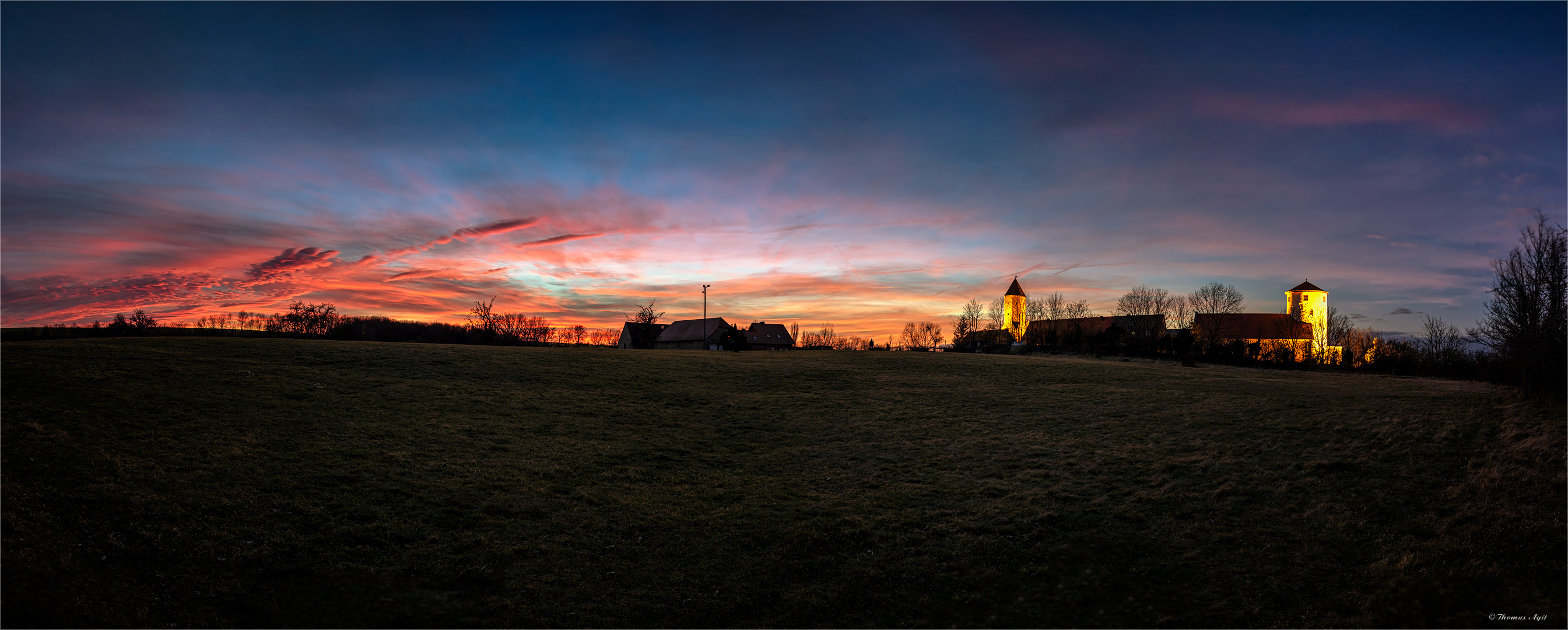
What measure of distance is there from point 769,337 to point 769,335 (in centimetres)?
45

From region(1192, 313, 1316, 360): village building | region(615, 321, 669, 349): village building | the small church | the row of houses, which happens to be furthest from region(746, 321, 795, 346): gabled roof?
region(1192, 313, 1316, 360): village building

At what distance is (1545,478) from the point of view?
11898mm

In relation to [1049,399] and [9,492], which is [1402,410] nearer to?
[1049,399]

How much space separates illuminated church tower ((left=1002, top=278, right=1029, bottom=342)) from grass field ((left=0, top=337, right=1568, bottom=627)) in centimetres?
9576

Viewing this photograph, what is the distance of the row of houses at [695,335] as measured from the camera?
8456 centimetres

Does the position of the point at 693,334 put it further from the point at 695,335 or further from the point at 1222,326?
the point at 1222,326

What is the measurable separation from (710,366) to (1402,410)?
30341 mm

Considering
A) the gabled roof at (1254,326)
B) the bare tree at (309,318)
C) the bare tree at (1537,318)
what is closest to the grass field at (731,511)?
the bare tree at (1537,318)

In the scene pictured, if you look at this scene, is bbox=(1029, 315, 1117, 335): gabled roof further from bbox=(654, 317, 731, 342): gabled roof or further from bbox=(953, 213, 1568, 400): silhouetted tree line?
bbox=(654, 317, 731, 342): gabled roof

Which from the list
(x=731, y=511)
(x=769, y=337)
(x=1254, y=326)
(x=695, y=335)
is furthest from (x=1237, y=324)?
(x=731, y=511)

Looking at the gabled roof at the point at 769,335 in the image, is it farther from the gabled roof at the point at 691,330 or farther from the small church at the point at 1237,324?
the small church at the point at 1237,324

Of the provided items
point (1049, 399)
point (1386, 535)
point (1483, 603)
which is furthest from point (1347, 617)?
point (1049, 399)

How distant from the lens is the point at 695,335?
93.6m

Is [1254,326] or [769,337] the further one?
[769,337]
